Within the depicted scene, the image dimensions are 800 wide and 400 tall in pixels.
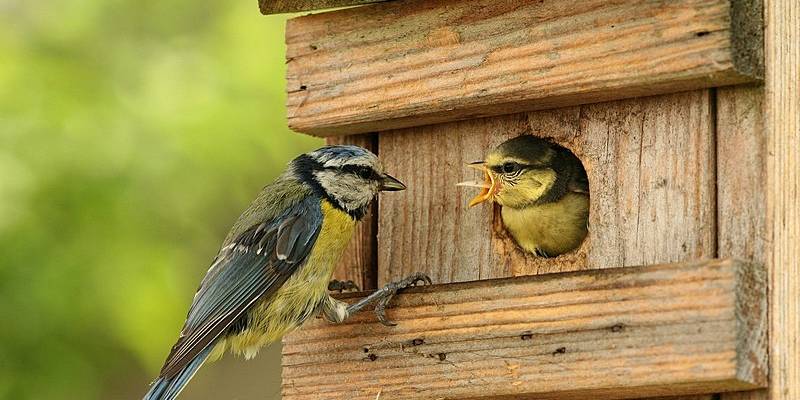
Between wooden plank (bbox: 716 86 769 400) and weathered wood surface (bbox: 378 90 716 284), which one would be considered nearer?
wooden plank (bbox: 716 86 769 400)

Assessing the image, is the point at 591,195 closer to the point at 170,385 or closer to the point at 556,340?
the point at 556,340

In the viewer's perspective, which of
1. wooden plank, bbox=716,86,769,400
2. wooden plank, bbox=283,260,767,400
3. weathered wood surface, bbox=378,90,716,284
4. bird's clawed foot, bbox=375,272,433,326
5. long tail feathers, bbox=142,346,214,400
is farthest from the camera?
long tail feathers, bbox=142,346,214,400

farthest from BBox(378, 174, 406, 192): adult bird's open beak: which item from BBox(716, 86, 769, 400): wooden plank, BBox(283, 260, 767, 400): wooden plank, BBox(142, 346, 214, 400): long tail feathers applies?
BBox(716, 86, 769, 400): wooden plank

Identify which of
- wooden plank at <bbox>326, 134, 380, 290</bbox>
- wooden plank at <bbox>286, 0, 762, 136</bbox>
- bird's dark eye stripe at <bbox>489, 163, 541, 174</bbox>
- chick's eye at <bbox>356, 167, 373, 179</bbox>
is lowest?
wooden plank at <bbox>326, 134, 380, 290</bbox>

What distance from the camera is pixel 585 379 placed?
299 cm

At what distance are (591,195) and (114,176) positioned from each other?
6.85 feet

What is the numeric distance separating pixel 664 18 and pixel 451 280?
937 millimetres

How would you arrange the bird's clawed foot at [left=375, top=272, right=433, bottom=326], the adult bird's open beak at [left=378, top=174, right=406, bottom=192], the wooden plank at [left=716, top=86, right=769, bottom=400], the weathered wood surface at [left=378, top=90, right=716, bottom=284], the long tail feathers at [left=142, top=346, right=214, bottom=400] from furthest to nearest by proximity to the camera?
the adult bird's open beak at [left=378, top=174, right=406, bottom=192] < the long tail feathers at [left=142, top=346, right=214, bottom=400] < the bird's clawed foot at [left=375, top=272, right=433, bottom=326] < the weathered wood surface at [left=378, top=90, right=716, bottom=284] < the wooden plank at [left=716, top=86, right=769, bottom=400]

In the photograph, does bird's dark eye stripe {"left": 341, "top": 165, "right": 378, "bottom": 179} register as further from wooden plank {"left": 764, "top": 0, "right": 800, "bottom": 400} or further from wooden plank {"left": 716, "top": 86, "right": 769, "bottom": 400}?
wooden plank {"left": 764, "top": 0, "right": 800, "bottom": 400}

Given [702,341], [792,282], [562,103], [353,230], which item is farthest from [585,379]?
[353,230]

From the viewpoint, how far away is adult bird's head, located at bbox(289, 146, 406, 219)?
3.64 metres

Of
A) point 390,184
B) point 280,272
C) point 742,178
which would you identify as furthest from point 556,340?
point 280,272

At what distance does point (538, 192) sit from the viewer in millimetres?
3846

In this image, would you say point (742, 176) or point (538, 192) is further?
point (538, 192)
